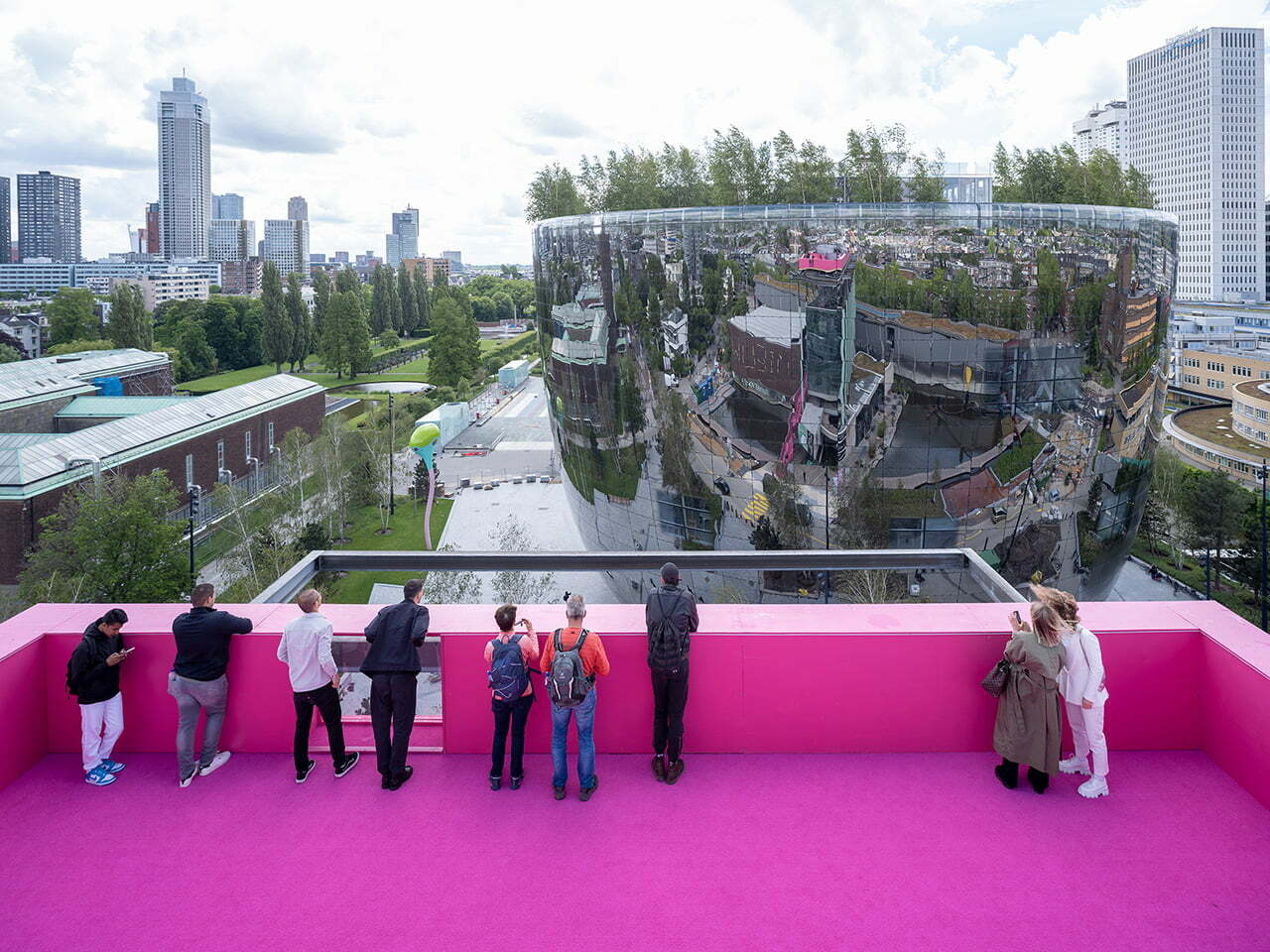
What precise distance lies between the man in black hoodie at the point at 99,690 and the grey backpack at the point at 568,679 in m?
2.96

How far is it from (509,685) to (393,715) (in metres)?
0.85

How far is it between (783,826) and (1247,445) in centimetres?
6613

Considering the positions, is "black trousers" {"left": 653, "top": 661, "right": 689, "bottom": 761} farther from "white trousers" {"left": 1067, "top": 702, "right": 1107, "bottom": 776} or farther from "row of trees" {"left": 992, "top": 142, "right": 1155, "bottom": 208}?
"row of trees" {"left": 992, "top": 142, "right": 1155, "bottom": 208}

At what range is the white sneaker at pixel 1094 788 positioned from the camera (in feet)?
18.4

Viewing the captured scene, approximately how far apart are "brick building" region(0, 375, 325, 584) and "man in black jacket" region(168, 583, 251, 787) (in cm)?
3023

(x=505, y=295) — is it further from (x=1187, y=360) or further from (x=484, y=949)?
(x=484, y=949)

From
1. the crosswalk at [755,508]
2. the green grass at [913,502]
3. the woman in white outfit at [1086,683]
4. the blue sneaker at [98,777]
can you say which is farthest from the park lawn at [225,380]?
the woman in white outfit at [1086,683]

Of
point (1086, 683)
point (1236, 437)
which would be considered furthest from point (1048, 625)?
point (1236, 437)

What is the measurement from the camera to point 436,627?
6.16 metres

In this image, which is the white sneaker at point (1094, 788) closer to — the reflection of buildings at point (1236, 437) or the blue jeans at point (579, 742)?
the blue jeans at point (579, 742)

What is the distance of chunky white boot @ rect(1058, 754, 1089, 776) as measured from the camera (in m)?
5.84

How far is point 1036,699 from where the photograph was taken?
565 cm

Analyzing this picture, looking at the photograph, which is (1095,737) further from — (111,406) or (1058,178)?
(111,406)

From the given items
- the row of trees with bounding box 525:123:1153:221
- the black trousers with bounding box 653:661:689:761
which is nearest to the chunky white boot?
the black trousers with bounding box 653:661:689:761
